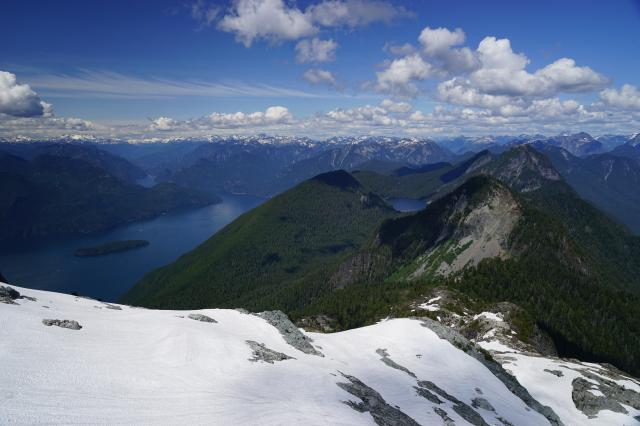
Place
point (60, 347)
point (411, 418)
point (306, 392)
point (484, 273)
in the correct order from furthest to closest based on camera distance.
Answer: point (484, 273) → point (411, 418) → point (306, 392) → point (60, 347)

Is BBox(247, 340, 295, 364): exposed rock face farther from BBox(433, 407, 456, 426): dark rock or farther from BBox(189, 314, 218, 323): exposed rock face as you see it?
BBox(433, 407, 456, 426): dark rock

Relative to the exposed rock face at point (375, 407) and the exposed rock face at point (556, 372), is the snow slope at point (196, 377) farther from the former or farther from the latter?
the exposed rock face at point (556, 372)

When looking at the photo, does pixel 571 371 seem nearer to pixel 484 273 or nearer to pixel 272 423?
pixel 272 423

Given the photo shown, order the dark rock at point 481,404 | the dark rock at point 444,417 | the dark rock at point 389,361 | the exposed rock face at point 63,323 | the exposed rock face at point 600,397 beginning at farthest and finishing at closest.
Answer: the exposed rock face at point 600,397 → the dark rock at point 389,361 → the dark rock at point 481,404 → the dark rock at point 444,417 → the exposed rock face at point 63,323

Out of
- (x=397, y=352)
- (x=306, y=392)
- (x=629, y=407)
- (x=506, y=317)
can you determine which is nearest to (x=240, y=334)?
(x=306, y=392)

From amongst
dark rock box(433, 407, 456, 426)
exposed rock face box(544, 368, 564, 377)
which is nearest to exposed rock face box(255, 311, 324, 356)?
dark rock box(433, 407, 456, 426)

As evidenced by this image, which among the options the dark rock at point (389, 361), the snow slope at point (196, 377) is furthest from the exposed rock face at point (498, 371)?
the dark rock at point (389, 361)

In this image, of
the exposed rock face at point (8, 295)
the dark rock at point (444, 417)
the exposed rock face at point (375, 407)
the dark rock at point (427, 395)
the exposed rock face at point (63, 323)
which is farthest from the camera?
the dark rock at point (427, 395)
